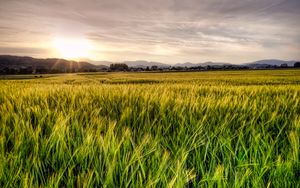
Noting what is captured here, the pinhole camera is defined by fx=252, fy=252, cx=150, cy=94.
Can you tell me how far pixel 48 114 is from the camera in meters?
2.09

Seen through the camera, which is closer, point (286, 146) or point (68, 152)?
point (68, 152)

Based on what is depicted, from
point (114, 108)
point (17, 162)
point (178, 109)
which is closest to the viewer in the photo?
point (17, 162)

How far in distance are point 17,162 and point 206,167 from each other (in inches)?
40.8

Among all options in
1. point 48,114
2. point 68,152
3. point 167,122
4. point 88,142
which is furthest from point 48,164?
point 167,122

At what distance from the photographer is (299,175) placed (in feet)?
4.53

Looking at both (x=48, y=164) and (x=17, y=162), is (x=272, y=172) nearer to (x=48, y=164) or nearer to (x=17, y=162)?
(x=48, y=164)

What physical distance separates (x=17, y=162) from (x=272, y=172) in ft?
4.19

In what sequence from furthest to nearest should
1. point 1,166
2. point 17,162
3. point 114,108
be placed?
point 114,108 → point 17,162 → point 1,166

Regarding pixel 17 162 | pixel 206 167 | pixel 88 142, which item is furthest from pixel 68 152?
pixel 206 167

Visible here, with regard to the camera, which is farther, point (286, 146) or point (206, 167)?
point (286, 146)

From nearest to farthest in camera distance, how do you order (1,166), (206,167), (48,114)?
(1,166)
(206,167)
(48,114)

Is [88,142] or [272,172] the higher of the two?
[88,142]

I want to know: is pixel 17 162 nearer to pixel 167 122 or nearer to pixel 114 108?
pixel 167 122

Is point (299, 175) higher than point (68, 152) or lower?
lower
